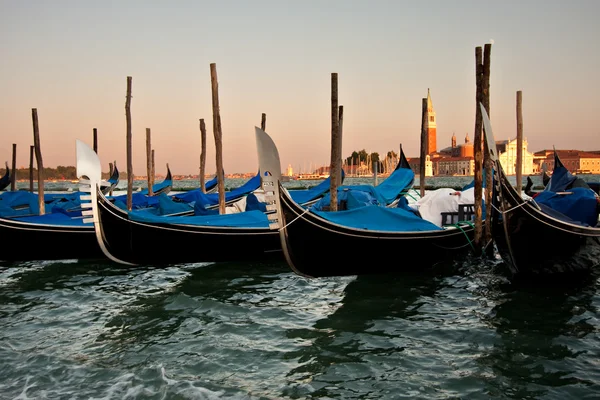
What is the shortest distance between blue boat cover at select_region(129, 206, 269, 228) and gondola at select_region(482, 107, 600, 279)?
285 centimetres

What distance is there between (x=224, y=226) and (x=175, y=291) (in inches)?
46.3

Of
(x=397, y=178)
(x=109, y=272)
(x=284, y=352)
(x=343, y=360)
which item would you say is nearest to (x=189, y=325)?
(x=284, y=352)

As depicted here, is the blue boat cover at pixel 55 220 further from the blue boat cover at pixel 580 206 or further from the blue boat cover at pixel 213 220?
the blue boat cover at pixel 580 206

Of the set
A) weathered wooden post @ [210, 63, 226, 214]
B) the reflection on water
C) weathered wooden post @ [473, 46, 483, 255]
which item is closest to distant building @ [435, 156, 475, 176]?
weathered wooden post @ [210, 63, 226, 214]

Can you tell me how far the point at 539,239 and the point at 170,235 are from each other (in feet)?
12.8

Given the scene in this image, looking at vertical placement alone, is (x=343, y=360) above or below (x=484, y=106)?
below

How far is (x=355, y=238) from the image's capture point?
5.29 meters

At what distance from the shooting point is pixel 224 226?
21.5ft

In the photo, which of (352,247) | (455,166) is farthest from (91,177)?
(455,166)

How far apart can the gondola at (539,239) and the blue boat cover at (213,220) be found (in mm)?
2849

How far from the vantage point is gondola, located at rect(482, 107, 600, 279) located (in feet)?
16.9

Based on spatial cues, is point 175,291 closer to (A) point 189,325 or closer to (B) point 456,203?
(A) point 189,325

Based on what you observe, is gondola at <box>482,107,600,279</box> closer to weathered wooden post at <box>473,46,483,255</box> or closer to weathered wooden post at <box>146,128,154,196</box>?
weathered wooden post at <box>473,46,483,255</box>

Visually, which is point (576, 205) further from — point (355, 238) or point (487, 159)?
point (355, 238)
